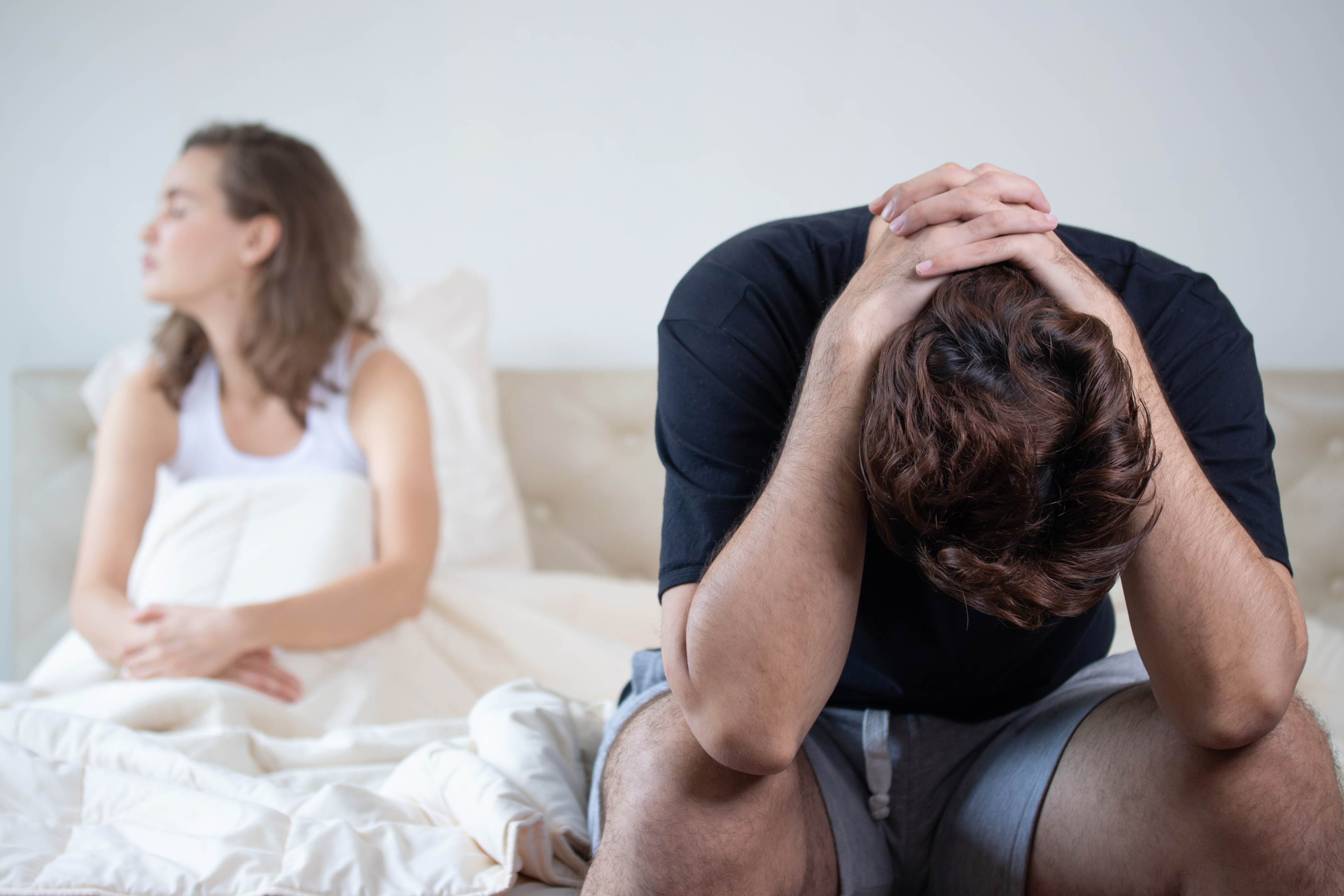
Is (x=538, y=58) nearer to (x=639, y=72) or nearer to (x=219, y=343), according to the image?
(x=639, y=72)

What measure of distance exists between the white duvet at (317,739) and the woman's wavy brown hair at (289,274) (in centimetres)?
21

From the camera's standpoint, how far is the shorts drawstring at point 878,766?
74 centimetres

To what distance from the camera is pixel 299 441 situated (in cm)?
145

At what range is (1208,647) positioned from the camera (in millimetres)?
607

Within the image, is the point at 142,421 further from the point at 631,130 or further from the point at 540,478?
the point at 631,130

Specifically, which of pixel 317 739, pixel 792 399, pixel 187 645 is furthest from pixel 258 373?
pixel 792 399

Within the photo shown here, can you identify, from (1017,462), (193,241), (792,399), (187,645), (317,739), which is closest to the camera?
(1017,462)

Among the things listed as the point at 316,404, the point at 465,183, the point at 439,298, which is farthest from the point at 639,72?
the point at 316,404

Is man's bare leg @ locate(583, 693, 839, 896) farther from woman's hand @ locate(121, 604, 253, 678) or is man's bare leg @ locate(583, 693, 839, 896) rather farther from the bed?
the bed

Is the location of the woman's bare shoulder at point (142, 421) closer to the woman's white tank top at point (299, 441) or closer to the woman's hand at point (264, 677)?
the woman's white tank top at point (299, 441)

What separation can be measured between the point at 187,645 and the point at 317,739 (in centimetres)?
25

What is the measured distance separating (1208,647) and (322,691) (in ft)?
3.28

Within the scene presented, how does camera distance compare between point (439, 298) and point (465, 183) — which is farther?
point (465, 183)

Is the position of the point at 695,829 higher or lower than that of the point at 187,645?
higher
